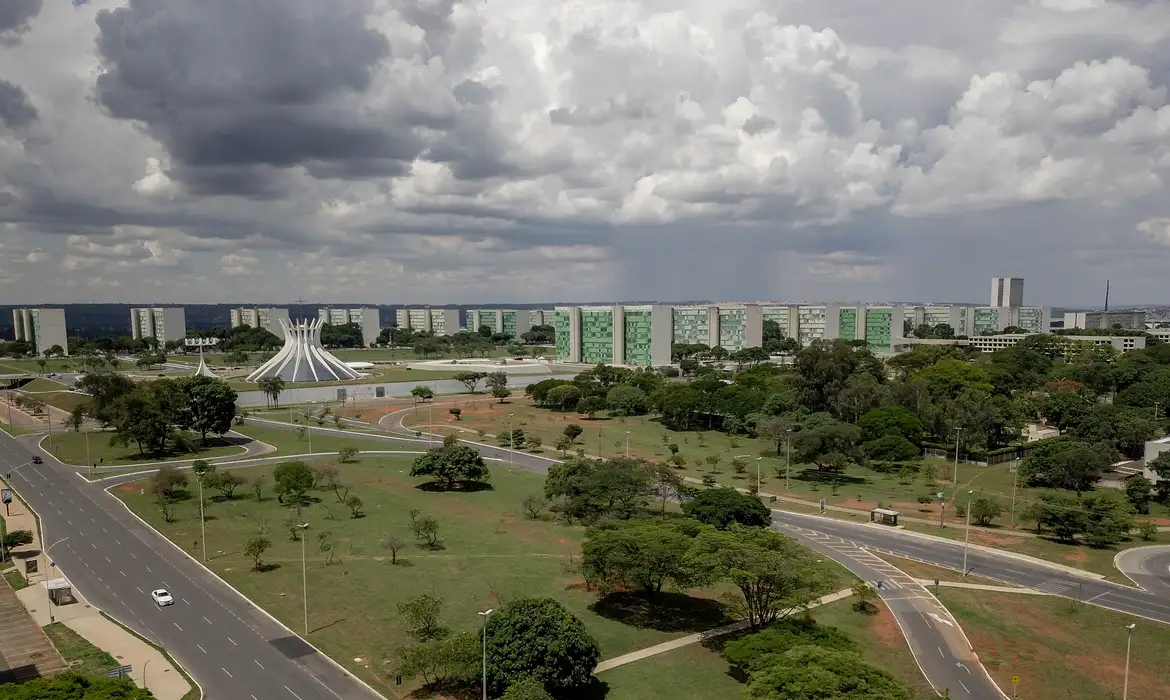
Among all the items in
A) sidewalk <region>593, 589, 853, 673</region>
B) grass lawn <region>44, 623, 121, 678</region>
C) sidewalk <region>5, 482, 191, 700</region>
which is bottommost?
sidewalk <region>593, 589, 853, 673</region>

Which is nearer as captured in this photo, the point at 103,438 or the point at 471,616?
the point at 471,616

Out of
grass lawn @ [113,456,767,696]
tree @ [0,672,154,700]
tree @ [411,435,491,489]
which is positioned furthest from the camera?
tree @ [411,435,491,489]

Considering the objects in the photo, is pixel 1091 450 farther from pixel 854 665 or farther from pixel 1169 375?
A: pixel 854 665

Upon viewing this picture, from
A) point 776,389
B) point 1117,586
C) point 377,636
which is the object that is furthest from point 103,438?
point 1117,586

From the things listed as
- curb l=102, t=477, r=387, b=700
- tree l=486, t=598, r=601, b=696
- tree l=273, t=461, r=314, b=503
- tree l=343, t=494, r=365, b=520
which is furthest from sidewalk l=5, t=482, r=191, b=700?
tree l=343, t=494, r=365, b=520

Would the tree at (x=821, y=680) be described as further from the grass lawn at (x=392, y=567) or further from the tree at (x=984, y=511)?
the tree at (x=984, y=511)

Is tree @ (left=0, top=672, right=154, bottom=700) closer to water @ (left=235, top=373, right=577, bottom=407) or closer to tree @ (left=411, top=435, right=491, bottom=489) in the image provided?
tree @ (left=411, top=435, right=491, bottom=489)
